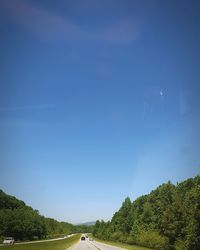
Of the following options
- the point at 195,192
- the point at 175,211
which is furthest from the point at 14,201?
the point at 195,192

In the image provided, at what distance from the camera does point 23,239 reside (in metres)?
100

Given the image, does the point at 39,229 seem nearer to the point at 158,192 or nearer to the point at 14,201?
the point at 14,201

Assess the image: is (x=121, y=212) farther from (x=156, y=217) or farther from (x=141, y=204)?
(x=156, y=217)

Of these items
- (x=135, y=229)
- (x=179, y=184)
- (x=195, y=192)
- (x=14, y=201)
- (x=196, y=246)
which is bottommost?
(x=196, y=246)

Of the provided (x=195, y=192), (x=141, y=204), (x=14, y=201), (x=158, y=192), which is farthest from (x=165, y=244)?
(x=14, y=201)

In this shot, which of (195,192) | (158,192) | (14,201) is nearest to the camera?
(195,192)

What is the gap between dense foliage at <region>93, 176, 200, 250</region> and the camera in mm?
40306

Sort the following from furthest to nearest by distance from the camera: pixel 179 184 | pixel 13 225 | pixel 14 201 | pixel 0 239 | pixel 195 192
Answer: pixel 14 201 < pixel 13 225 < pixel 179 184 < pixel 0 239 < pixel 195 192

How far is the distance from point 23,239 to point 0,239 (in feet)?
78.0

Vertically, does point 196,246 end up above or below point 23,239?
below

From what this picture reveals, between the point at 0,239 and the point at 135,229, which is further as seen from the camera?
the point at 135,229

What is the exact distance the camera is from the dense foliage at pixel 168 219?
40.3 meters

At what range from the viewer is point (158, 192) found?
296 ft

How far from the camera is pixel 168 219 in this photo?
5719 cm
